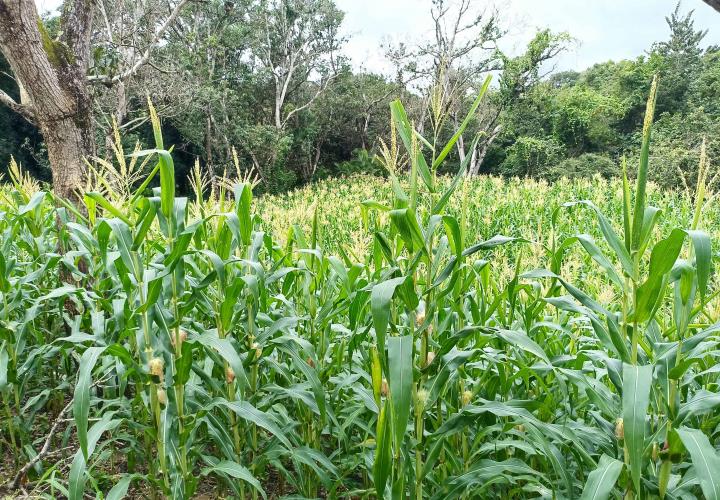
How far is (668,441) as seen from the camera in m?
1.46

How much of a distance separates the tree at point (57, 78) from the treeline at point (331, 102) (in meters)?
12.5

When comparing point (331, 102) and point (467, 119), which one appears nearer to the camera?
point (467, 119)

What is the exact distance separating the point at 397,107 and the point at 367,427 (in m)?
1.30

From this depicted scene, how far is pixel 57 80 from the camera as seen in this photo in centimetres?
370

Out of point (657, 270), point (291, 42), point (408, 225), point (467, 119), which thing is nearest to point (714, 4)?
point (467, 119)

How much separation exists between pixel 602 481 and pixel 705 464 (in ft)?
0.80

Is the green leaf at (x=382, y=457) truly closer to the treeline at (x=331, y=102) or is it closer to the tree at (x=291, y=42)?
the treeline at (x=331, y=102)

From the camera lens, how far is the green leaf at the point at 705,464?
4.00 feet

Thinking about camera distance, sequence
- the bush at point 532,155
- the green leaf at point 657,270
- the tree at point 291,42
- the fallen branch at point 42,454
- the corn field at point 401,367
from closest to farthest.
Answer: the green leaf at point 657,270
the corn field at point 401,367
the fallen branch at point 42,454
the tree at point 291,42
the bush at point 532,155

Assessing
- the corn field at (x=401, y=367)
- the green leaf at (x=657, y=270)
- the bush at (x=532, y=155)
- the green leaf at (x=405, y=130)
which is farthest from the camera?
the bush at (x=532, y=155)

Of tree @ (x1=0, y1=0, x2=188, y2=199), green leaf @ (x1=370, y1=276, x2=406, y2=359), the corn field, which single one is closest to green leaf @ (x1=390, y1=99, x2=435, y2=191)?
the corn field

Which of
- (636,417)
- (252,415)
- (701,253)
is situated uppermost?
(701,253)

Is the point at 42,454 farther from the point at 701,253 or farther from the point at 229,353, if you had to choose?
the point at 701,253

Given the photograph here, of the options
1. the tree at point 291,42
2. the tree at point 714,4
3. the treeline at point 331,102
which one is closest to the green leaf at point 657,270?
the tree at point 714,4
